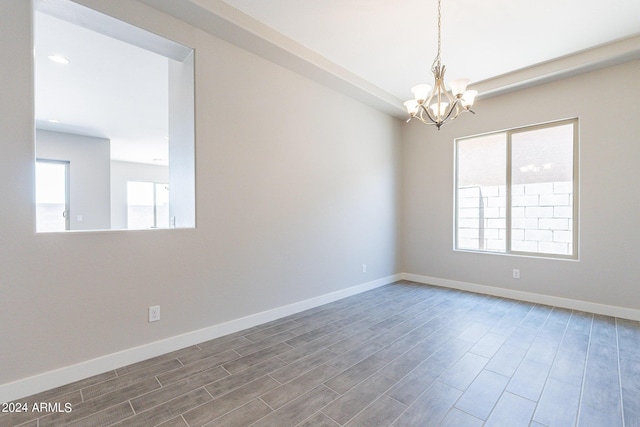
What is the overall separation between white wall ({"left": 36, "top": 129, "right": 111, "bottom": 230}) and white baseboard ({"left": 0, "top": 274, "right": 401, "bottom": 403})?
17.4 feet

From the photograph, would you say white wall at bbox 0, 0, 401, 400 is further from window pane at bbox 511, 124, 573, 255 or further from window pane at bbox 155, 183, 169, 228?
window pane at bbox 155, 183, 169, 228

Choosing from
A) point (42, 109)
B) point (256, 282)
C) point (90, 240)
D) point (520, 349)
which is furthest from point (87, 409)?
point (42, 109)

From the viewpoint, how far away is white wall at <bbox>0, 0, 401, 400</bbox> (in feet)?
5.90

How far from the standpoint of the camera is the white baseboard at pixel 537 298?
3146 mm

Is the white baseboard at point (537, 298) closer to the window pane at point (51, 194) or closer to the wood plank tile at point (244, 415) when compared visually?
the wood plank tile at point (244, 415)

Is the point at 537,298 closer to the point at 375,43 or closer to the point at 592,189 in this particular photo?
the point at 592,189

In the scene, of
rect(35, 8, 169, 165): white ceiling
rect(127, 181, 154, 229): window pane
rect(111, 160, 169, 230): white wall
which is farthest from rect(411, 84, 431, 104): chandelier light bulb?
rect(111, 160, 169, 230): white wall

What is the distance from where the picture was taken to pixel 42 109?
4.47 metres

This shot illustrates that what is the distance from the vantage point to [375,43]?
3.01 m

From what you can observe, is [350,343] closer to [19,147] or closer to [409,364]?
[409,364]

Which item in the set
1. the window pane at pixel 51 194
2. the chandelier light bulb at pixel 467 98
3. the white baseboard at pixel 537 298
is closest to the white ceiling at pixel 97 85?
the window pane at pixel 51 194

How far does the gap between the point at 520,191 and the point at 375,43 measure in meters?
2.86

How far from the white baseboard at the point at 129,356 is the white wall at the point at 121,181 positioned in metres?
7.38

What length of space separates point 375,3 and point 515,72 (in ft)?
7.77
